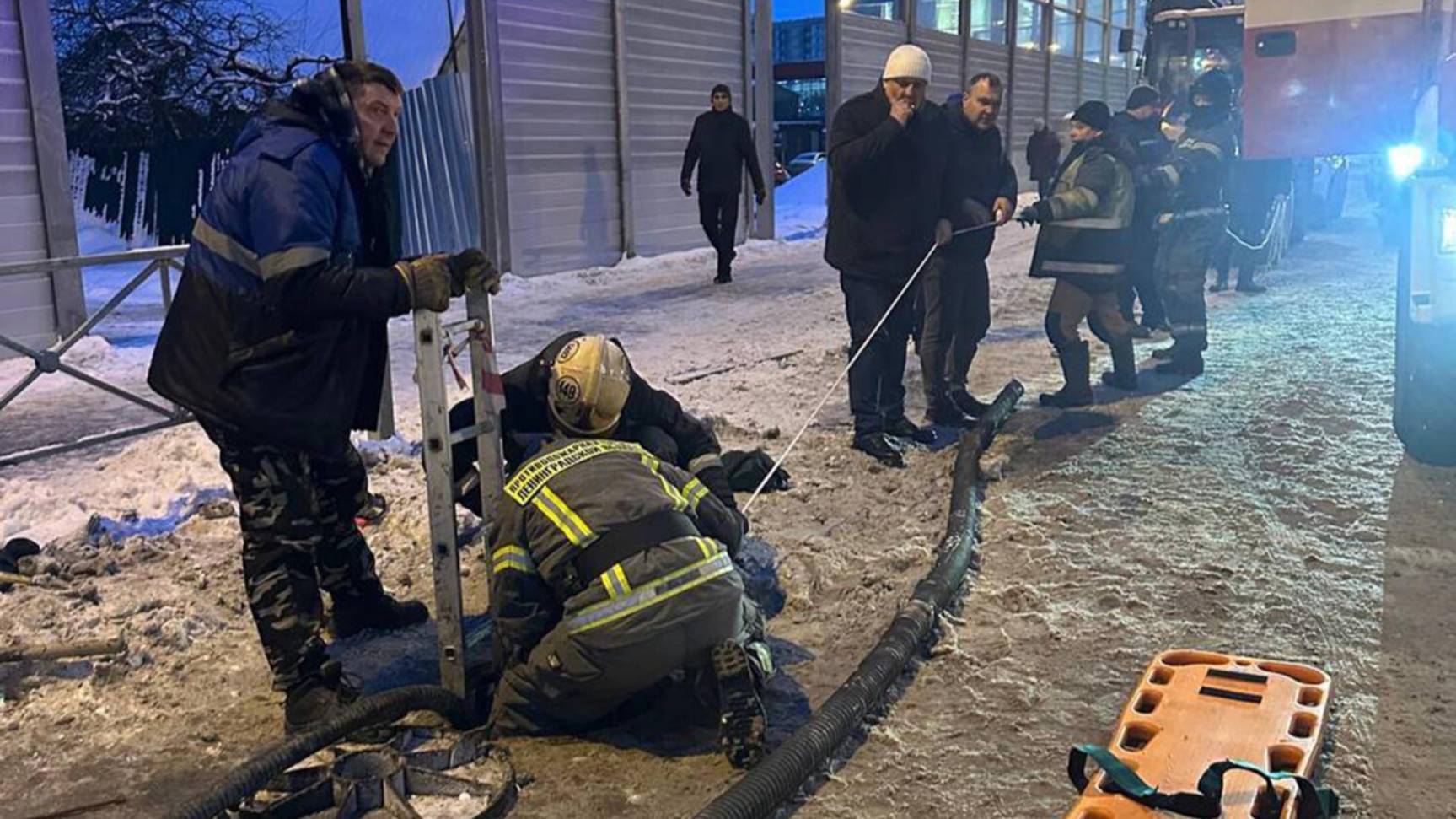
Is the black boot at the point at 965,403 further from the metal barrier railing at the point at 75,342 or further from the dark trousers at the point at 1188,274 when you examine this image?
the metal barrier railing at the point at 75,342

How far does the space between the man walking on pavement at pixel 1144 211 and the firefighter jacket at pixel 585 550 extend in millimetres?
5400

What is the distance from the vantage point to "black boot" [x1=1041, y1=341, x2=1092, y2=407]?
754 centimetres

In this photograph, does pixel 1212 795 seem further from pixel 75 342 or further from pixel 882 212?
pixel 75 342

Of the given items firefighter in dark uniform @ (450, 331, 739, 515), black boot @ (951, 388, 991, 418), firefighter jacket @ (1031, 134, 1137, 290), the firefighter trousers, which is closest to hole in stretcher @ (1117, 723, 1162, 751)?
the firefighter trousers

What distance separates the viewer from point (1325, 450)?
6.44m

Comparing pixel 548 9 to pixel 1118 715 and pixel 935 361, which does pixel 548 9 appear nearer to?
pixel 935 361

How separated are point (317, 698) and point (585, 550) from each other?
38.2 inches

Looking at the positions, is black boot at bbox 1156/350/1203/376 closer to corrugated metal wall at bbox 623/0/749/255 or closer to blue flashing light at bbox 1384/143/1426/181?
blue flashing light at bbox 1384/143/1426/181

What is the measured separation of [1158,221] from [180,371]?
719 cm

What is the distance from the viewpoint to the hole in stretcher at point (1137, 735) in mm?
3387

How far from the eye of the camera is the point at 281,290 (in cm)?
338

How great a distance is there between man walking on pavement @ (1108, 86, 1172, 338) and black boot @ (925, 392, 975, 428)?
5.25 ft

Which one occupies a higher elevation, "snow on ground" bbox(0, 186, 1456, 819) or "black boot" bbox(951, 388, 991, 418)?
"black boot" bbox(951, 388, 991, 418)

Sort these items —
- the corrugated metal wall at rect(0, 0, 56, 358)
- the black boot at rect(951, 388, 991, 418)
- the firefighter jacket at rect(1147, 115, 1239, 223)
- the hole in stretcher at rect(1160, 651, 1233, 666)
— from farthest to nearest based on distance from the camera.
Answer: the corrugated metal wall at rect(0, 0, 56, 358), the firefighter jacket at rect(1147, 115, 1239, 223), the black boot at rect(951, 388, 991, 418), the hole in stretcher at rect(1160, 651, 1233, 666)
